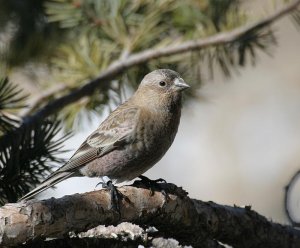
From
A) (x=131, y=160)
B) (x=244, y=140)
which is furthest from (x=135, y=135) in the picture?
(x=244, y=140)

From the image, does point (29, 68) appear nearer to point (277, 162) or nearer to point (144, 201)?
point (144, 201)

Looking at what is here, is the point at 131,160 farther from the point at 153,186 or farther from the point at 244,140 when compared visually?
the point at 244,140

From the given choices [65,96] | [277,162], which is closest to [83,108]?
[65,96]

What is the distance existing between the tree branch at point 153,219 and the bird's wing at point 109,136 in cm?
102

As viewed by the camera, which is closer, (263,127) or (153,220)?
(153,220)

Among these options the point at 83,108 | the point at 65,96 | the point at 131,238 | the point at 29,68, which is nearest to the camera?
the point at 131,238

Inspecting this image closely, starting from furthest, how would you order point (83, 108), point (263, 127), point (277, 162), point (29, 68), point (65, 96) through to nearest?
point (263, 127) → point (277, 162) → point (29, 68) → point (83, 108) → point (65, 96)

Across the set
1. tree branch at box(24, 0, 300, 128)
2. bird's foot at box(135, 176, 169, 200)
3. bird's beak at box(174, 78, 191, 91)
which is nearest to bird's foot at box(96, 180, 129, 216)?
bird's foot at box(135, 176, 169, 200)

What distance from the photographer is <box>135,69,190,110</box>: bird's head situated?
464 cm

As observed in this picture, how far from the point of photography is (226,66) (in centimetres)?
470

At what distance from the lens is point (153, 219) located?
3.40 metres

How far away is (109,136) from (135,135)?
214 millimetres

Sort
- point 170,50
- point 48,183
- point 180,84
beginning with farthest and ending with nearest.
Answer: point 180,84 → point 170,50 → point 48,183

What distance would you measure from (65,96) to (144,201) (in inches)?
40.8
